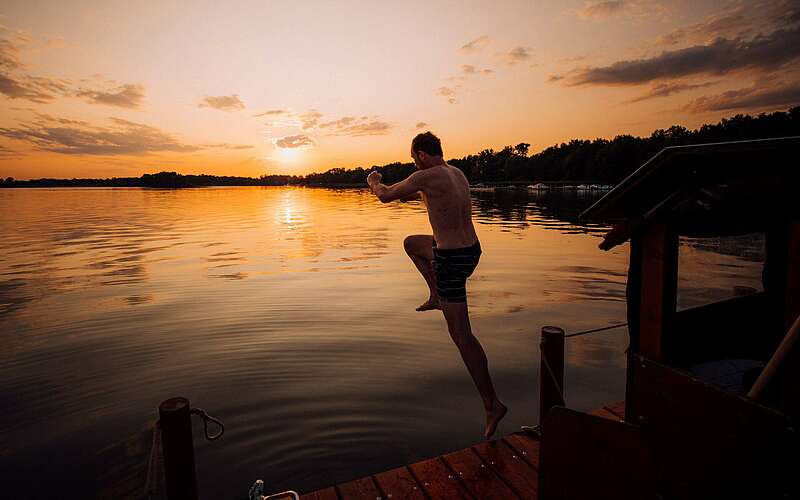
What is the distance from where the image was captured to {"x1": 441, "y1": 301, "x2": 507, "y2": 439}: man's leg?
4.28m

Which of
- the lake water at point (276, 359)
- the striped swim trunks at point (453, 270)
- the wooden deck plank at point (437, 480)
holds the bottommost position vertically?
the lake water at point (276, 359)

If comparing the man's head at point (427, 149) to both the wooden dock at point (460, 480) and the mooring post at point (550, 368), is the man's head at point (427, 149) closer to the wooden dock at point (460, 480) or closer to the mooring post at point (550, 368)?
the mooring post at point (550, 368)

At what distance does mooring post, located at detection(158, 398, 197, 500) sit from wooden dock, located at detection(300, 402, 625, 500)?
1092mm

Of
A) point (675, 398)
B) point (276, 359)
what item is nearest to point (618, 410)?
point (675, 398)

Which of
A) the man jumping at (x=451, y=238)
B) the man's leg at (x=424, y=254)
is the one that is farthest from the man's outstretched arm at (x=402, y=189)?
the man's leg at (x=424, y=254)

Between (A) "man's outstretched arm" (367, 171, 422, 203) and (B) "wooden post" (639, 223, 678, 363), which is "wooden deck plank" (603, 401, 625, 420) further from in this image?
(A) "man's outstretched arm" (367, 171, 422, 203)

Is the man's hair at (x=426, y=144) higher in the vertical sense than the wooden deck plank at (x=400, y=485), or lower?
higher

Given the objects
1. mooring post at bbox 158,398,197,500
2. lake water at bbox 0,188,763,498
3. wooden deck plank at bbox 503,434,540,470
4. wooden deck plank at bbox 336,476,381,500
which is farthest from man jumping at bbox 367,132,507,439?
mooring post at bbox 158,398,197,500

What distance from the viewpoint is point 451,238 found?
169 inches

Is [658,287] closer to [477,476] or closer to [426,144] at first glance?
[477,476]

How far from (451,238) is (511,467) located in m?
2.33

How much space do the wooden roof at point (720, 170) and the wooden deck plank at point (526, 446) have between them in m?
2.74

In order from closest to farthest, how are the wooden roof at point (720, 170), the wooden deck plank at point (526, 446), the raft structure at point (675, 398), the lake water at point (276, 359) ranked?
the raft structure at point (675, 398), the wooden roof at point (720, 170), the wooden deck plank at point (526, 446), the lake water at point (276, 359)

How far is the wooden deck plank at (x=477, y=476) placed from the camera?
367cm
